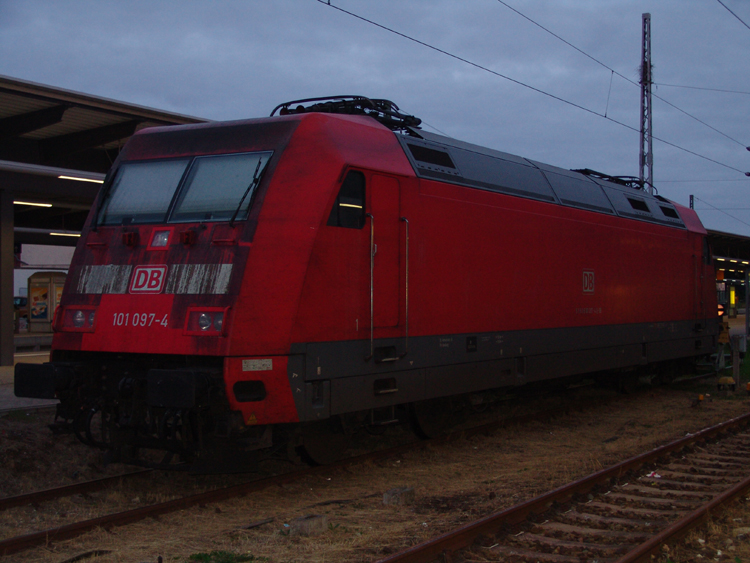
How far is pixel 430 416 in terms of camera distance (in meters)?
9.25

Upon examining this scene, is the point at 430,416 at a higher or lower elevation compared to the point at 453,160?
lower

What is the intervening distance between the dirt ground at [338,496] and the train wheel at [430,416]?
23 centimetres

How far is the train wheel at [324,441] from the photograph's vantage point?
7.47m

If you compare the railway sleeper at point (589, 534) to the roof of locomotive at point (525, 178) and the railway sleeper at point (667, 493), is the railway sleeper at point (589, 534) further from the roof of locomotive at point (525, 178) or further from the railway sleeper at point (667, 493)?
the roof of locomotive at point (525, 178)

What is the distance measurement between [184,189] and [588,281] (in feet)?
21.5

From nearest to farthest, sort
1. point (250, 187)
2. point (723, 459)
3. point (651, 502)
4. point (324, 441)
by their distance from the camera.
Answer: point (651, 502) < point (250, 187) < point (324, 441) < point (723, 459)

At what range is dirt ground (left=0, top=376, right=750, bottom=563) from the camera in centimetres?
540

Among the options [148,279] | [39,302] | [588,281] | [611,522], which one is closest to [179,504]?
[148,279]

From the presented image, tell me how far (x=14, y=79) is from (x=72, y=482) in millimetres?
6578

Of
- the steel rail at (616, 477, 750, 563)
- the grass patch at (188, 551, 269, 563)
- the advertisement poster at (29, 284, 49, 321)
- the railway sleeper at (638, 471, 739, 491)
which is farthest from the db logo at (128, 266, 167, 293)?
the advertisement poster at (29, 284, 49, 321)

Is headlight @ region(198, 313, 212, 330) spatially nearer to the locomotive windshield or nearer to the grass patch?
the locomotive windshield

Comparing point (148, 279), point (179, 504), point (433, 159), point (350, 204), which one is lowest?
point (179, 504)

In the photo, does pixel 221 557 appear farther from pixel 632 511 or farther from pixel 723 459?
pixel 723 459

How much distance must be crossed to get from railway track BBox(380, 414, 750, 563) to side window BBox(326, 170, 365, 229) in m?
2.97
